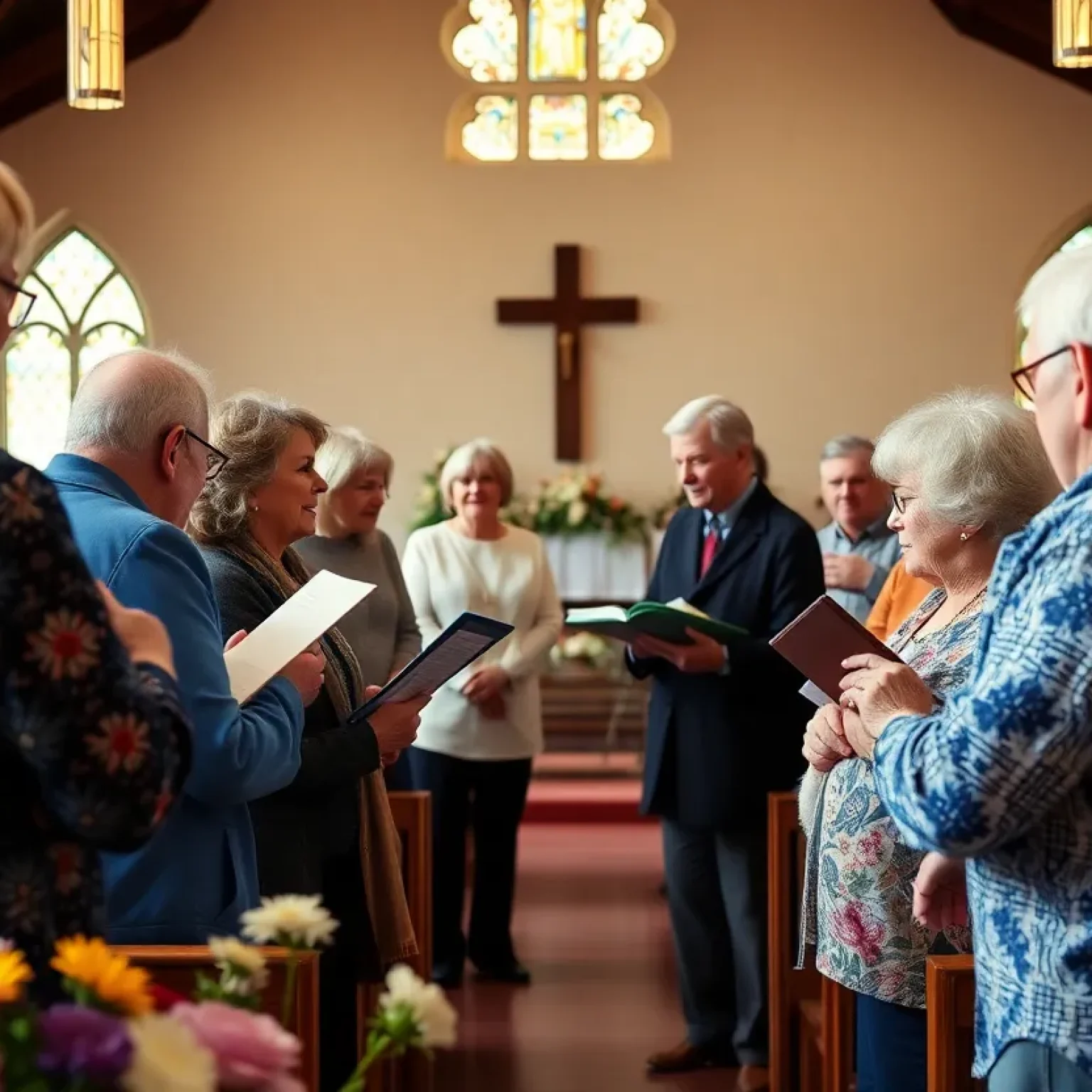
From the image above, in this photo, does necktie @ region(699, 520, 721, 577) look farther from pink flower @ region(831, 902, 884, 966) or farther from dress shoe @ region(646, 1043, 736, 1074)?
pink flower @ region(831, 902, 884, 966)

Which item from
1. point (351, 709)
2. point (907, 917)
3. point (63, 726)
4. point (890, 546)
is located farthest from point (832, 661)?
point (890, 546)

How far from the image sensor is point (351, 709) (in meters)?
2.79

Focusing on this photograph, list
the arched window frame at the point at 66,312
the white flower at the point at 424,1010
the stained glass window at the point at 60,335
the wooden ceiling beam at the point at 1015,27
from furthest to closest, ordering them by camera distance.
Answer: the stained glass window at the point at 60,335 < the arched window frame at the point at 66,312 < the wooden ceiling beam at the point at 1015,27 < the white flower at the point at 424,1010

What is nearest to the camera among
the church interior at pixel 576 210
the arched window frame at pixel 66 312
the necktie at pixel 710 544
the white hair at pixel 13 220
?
the white hair at pixel 13 220

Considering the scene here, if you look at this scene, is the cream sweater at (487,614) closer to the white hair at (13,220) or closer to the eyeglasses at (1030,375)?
the eyeglasses at (1030,375)

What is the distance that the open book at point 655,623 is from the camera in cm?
383

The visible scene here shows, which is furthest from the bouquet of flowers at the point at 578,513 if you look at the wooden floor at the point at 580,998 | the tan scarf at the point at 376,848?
the tan scarf at the point at 376,848

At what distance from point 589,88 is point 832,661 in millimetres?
7685

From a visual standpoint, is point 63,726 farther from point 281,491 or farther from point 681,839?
point 681,839

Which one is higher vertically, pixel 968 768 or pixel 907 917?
pixel 968 768

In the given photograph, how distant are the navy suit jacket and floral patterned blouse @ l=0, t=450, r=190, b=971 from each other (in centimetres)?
284

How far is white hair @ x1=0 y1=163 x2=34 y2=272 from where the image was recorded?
55.2 inches

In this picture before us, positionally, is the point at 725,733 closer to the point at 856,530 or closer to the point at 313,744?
the point at 856,530

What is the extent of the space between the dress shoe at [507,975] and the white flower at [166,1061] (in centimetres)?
435
